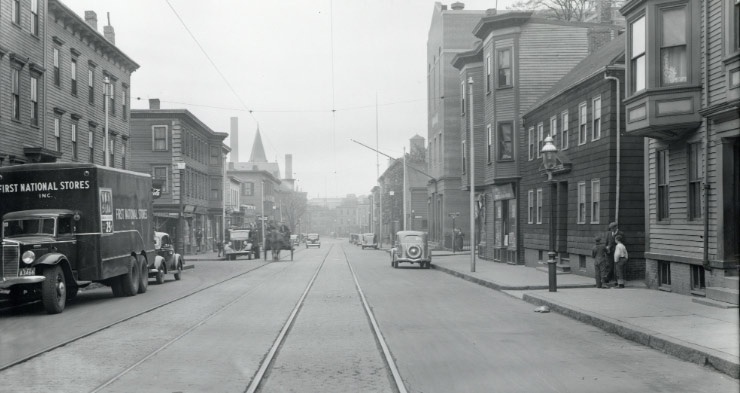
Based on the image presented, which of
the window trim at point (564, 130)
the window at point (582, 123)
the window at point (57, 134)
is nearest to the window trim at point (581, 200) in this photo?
the window at point (582, 123)

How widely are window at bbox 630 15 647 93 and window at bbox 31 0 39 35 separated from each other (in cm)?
2190

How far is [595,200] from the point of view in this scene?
25.5 meters

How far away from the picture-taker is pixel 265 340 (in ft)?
40.7

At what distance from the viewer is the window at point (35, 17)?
29603 mm

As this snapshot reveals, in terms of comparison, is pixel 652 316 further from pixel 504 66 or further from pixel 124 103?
pixel 124 103

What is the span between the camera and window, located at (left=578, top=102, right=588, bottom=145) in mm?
26525

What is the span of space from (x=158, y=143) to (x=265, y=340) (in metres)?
48.3

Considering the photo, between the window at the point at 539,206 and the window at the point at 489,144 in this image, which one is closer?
the window at the point at 539,206

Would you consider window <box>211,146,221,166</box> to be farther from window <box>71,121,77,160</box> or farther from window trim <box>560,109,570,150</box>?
window trim <box>560,109,570,150</box>

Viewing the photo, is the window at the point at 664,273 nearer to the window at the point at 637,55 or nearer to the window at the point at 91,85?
the window at the point at 637,55

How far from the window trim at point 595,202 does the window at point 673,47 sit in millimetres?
6980

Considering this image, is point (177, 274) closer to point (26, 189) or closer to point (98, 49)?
point (26, 189)

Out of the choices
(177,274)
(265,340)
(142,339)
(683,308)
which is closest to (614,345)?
(683,308)

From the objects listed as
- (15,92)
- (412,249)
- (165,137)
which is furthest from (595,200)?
(165,137)
